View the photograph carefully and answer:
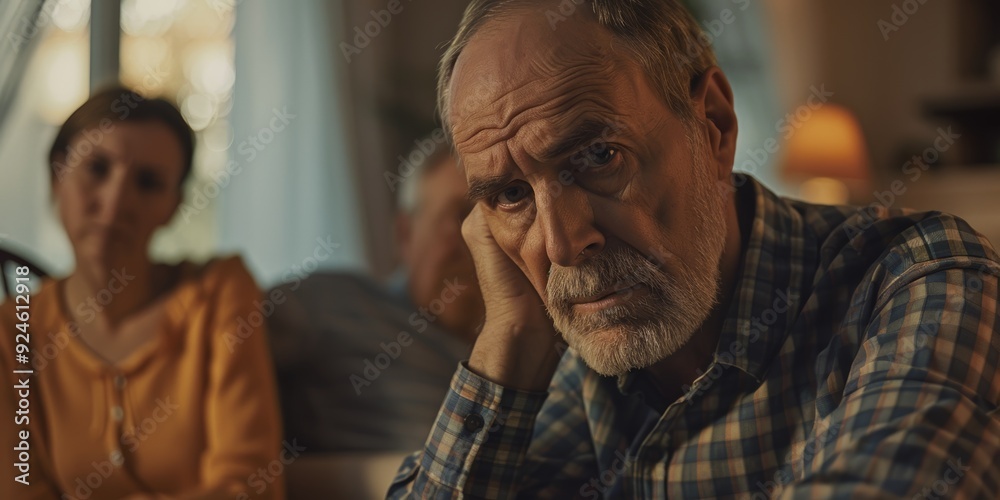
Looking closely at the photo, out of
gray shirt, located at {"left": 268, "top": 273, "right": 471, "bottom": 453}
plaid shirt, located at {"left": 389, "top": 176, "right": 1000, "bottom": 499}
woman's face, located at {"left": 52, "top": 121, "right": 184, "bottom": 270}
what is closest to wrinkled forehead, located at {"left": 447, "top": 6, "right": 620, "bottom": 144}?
plaid shirt, located at {"left": 389, "top": 176, "right": 1000, "bottom": 499}

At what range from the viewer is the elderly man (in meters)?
0.63

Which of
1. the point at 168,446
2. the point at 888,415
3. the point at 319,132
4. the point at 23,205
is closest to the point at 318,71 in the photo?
the point at 319,132

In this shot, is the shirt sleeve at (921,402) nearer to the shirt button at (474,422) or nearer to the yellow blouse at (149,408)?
the shirt button at (474,422)

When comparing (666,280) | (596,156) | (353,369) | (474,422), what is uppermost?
(596,156)

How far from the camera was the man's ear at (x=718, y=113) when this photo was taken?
2.33 feet

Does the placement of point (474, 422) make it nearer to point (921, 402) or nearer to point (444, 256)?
point (921, 402)

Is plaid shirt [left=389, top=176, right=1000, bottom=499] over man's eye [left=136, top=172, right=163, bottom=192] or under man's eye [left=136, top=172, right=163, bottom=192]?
under

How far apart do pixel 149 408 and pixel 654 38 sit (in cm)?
75

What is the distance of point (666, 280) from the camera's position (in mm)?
681

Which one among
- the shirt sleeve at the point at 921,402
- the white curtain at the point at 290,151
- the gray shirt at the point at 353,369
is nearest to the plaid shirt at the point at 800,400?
the shirt sleeve at the point at 921,402

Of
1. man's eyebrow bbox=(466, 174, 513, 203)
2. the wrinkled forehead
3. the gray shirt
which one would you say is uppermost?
the wrinkled forehead

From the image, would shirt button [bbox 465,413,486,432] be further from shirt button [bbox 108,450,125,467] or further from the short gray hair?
shirt button [bbox 108,450,125,467]

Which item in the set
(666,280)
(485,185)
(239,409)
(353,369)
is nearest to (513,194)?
(485,185)

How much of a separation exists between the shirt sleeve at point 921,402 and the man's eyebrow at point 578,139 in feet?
0.80
